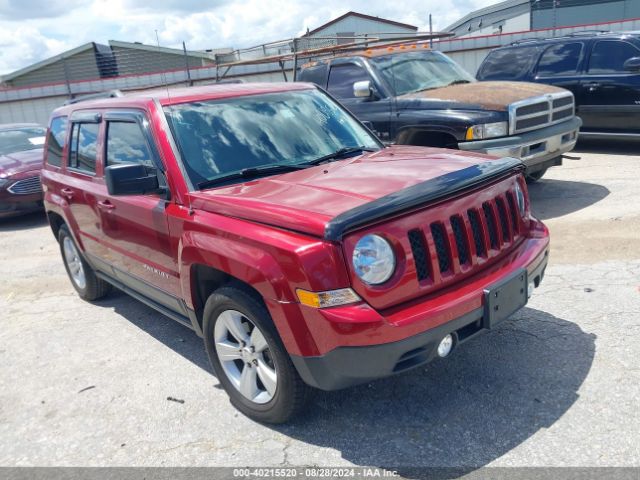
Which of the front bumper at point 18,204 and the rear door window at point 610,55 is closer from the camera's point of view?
the rear door window at point 610,55

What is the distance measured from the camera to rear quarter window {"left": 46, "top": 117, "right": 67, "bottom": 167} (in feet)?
17.5

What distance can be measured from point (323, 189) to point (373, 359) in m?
0.96

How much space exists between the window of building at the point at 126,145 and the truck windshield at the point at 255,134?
1.00ft

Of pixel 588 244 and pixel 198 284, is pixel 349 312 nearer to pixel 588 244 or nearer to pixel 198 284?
pixel 198 284

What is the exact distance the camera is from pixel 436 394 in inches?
134

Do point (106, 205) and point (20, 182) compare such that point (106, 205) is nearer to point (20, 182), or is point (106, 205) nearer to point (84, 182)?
point (84, 182)

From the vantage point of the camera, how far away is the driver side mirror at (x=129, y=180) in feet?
11.3

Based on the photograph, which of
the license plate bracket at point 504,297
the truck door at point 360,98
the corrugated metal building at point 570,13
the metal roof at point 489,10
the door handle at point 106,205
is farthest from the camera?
the metal roof at point 489,10

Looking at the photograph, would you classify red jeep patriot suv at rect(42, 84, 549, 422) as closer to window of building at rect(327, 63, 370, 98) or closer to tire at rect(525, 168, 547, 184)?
window of building at rect(327, 63, 370, 98)

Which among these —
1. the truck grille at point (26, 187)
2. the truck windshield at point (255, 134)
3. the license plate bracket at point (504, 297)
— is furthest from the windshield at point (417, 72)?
the truck grille at point (26, 187)

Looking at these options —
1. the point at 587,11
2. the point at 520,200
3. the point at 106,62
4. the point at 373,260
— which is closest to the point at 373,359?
the point at 373,260

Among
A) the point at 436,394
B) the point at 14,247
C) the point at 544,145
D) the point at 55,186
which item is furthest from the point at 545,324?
the point at 14,247

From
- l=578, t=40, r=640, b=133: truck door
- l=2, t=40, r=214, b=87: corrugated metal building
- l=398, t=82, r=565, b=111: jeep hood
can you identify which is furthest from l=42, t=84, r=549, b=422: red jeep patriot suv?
l=2, t=40, r=214, b=87: corrugated metal building

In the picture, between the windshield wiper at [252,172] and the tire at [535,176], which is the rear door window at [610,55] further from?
the windshield wiper at [252,172]
